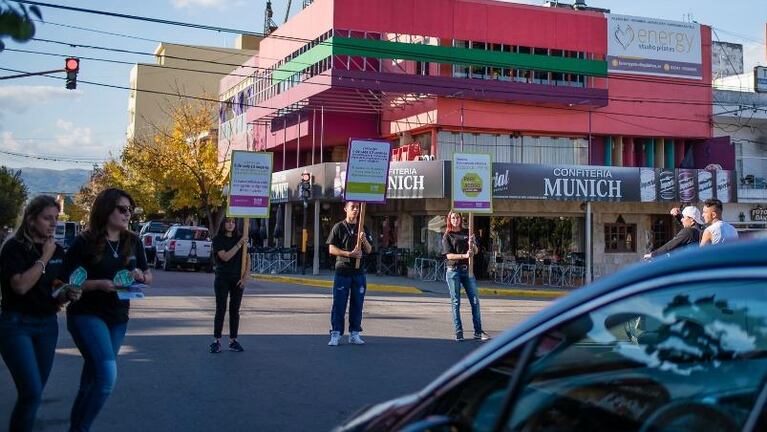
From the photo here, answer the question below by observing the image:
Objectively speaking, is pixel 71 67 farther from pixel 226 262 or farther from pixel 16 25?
pixel 16 25

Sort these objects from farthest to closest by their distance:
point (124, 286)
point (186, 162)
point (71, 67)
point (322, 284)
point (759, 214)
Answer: point (186, 162), point (759, 214), point (322, 284), point (71, 67), point (124, 286)

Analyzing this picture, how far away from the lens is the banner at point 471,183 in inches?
571

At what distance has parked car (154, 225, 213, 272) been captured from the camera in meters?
29.5

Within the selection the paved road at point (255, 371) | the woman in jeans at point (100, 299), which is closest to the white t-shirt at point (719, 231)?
the paved road at point (255, 371)

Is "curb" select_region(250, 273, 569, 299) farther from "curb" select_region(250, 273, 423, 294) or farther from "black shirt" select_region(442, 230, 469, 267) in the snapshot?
"black shirt" select_region(442, 230, 469, 267)

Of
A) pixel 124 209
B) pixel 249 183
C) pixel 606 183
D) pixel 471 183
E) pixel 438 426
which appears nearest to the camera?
pixel 438 426

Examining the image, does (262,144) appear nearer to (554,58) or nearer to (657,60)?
(554,58)

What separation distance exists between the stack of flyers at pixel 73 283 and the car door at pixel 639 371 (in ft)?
10.6

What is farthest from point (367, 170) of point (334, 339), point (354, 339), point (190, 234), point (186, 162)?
point (186, 162)

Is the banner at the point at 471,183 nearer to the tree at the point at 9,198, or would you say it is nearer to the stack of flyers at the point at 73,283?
the stack of flyers at the point at 73,283

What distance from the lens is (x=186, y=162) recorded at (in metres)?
42.1

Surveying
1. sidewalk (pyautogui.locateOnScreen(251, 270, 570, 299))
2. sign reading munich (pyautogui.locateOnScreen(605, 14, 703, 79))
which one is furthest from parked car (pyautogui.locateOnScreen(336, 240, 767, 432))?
sign reading munich (pyautogui.locateOnScreen(605, 14, 703, 79))

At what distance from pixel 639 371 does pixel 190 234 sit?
1150 inches

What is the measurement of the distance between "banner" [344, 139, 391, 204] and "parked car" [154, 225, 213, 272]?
18.8 metres
